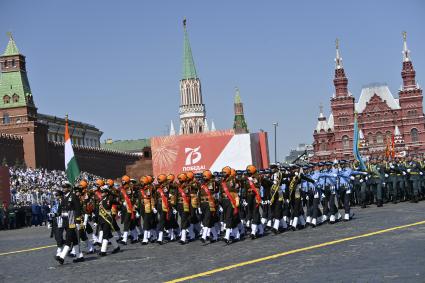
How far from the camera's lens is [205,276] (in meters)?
13.7

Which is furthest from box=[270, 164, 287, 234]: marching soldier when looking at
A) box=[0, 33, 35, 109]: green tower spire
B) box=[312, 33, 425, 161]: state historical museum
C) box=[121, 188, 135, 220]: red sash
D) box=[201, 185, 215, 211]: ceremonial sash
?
box=[312, 33, 425, 161]: state historical museum

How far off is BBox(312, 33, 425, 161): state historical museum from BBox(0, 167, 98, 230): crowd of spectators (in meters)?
79.0

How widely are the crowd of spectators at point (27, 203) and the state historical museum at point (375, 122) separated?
7897 cm

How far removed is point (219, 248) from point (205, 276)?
A: 16.6 ft

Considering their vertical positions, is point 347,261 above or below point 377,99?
below

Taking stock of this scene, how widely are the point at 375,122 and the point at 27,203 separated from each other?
94.5m

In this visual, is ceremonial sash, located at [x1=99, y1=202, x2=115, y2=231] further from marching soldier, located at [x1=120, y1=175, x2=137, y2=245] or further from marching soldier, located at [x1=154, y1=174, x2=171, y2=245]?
marching soldier, located at [x1=154, y1=174, x2=171, y2=245]

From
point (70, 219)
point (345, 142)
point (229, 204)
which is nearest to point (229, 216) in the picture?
point (229, 204)

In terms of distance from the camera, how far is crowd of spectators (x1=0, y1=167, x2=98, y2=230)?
4384 cm

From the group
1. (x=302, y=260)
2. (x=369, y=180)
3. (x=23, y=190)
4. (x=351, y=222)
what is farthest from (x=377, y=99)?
(x=302, y=260)

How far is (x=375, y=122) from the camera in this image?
134750 millimetres

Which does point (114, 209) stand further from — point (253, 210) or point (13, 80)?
point (13, 80)

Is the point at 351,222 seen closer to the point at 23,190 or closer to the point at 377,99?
the point at 23,190

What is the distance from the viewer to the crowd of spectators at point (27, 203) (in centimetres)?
4384
